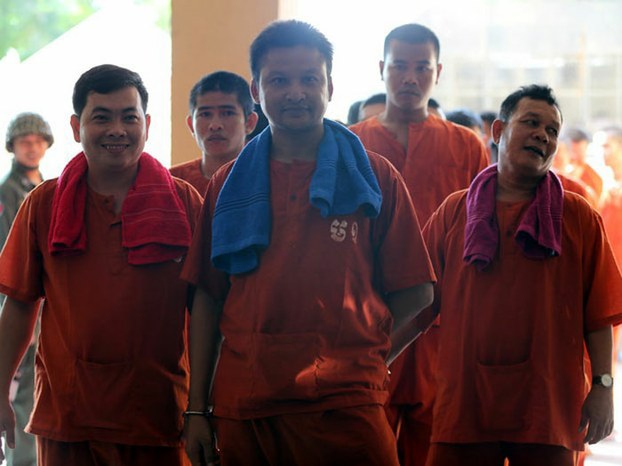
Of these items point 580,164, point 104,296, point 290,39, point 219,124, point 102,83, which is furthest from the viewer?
point 580,164

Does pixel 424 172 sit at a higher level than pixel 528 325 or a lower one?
higher

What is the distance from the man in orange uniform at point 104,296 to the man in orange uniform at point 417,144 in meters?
1.20

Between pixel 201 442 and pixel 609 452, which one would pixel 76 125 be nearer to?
pixel 201 442

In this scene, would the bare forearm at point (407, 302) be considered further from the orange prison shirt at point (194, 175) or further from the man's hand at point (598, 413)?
the orange prison shirt at point (194, 175)

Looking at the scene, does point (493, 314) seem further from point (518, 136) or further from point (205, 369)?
point (205, 369)

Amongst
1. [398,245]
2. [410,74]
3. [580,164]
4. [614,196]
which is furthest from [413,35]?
[580,164]

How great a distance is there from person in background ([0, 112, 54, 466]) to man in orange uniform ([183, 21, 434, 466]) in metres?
2.34

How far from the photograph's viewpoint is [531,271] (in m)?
2.93

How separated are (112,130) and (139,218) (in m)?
0.25

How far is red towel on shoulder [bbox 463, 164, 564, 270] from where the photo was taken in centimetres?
288

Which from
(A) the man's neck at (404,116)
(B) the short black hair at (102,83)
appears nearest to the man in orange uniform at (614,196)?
(A) the man's neck at (404,116)

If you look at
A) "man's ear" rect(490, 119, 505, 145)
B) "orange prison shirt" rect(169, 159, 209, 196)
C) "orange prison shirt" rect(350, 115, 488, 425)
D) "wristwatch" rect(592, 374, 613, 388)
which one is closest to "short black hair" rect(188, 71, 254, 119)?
"orange prison shirt" rect(169, 159, 209, 196)

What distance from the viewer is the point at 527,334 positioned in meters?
2.91

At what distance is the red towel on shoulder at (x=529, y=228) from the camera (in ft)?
9.46
